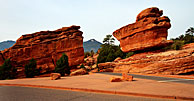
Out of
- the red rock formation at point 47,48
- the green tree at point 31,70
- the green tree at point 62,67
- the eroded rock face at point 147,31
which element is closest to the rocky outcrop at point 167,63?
the eroded rock face at point 147,31

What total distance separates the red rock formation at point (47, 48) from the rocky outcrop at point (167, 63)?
2247cm

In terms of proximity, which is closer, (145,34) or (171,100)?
(171,100)

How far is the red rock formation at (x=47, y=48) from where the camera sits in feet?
115

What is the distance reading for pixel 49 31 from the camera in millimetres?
38000

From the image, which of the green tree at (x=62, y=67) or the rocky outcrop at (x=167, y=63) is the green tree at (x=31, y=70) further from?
the rocky outcrop at (x=167, y=63)

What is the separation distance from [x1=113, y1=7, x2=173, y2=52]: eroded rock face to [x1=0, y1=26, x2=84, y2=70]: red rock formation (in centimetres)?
1816

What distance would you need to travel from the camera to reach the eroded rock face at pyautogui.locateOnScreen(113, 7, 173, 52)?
18.3 m

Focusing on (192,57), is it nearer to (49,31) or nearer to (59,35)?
(59,35)

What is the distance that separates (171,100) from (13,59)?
40.2 metres

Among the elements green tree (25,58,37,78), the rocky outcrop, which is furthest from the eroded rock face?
green tree (25,58,37,78)

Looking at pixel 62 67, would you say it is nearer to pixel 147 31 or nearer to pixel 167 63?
pixel 147 31

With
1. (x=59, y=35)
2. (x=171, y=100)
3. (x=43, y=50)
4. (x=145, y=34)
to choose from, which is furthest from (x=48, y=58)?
(x=171, y=100)

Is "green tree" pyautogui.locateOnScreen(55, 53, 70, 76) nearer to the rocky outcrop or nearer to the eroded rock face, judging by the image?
the eroded rock face

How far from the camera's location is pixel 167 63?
14.3m
